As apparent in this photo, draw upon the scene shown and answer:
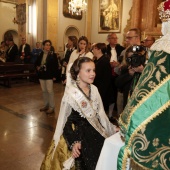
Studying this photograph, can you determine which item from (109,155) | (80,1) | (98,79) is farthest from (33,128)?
(80,1)

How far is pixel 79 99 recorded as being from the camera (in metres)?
2.06

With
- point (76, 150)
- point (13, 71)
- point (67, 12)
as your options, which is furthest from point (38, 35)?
point (76, 150)

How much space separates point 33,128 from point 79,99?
7.52 ft

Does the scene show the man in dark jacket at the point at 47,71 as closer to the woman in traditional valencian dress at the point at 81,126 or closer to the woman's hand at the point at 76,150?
the woman in traditional valencian dress at the point at 81,126

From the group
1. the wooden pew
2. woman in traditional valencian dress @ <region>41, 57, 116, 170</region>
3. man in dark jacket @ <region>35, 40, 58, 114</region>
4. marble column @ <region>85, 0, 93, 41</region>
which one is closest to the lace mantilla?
woman in traditional valencian dress @ <region>41, 57, 116, 170</region>

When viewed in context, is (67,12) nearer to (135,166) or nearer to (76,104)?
(76,104)

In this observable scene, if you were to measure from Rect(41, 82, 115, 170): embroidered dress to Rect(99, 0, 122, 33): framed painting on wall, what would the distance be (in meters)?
9.85

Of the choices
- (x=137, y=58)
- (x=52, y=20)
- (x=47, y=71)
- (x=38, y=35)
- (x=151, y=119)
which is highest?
(x=52, y=20)

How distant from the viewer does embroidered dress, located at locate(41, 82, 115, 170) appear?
6.36ft

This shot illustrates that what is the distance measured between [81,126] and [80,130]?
1.7 inches

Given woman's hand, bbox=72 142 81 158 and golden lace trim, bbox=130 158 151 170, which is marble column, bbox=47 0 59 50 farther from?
golden lace trim, bbox=130 158 151 170

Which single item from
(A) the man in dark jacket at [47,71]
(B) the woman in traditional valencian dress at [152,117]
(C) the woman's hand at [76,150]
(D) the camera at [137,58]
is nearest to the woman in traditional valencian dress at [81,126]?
(C) the woman's hand at [76,150]

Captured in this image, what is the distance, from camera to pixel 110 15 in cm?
1162

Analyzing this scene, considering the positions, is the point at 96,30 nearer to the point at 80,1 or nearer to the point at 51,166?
the point at 80,1
